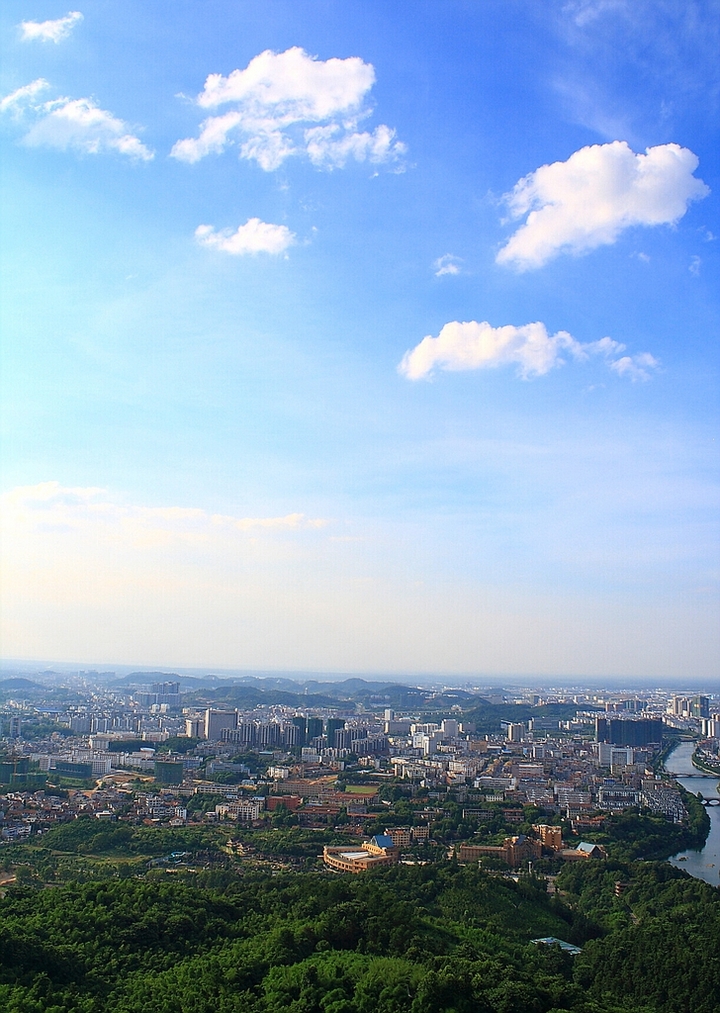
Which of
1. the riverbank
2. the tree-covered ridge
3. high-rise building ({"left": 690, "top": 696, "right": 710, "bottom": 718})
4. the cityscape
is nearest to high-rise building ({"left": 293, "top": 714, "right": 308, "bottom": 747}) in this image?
the cityscape

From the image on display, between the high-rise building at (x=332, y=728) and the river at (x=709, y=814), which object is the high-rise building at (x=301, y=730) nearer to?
the high-rise building at (x=332, y=728)

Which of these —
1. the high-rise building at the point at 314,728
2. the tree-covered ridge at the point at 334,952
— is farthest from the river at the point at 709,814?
the high-rise building at the point at 314,728

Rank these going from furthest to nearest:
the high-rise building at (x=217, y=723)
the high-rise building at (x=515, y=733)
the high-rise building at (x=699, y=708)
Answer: the high-rise building at (x=699, y=708) < the high-rise building at (x=515, y=733) < the high-rise building at (x=217, y=723)

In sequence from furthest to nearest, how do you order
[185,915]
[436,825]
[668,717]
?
[668,717]
[436,825]
[185,915]

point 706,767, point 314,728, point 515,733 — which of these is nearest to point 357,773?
point 314,728

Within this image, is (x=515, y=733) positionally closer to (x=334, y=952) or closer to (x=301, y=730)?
(x=301, y=730)

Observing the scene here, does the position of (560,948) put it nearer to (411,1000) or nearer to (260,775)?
(411,1000)

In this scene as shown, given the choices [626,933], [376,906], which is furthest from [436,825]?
[376,906]
